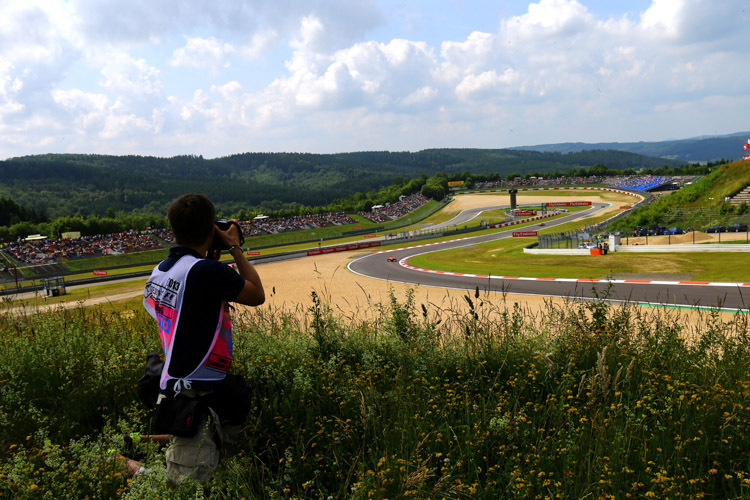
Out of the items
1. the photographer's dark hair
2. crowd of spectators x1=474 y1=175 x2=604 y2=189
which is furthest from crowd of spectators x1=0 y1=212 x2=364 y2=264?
crowd of spectators x1=474 y1=175 x2=604 y2=189

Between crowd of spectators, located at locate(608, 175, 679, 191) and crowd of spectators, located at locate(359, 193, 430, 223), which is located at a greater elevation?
crowd of spectators, located at locate(608, 175, 679, 191)

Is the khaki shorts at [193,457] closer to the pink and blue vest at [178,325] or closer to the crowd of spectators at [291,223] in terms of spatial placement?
the pink and blue vest at [178,325]

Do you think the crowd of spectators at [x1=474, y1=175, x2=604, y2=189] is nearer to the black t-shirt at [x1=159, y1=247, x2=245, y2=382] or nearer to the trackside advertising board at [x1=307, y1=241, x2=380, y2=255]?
the trackside advertising board at [x1=307, y1=241, x2=380, y2=255]

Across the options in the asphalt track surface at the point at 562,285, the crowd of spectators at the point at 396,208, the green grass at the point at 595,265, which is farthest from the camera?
the crowd of spectators at the point at 396,208

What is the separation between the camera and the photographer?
2779mm

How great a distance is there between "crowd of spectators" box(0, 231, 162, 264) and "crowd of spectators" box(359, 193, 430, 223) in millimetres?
43390

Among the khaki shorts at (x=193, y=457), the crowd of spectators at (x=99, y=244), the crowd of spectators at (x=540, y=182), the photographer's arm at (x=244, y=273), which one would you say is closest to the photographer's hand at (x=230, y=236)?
the photographer's arm at (x=244, y=273)

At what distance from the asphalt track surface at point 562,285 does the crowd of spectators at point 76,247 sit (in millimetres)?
36619

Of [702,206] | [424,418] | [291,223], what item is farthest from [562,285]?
[291,223]

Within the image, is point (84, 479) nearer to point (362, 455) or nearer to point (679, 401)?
point (362, 455)

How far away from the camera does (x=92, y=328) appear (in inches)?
247

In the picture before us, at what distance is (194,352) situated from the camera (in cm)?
284

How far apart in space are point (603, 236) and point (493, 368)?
3982 centimetres

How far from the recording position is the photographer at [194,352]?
9.12 feet
